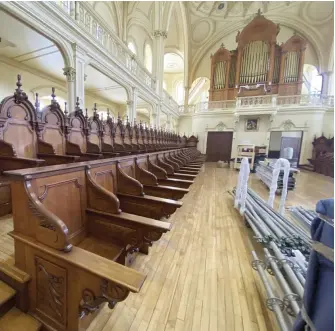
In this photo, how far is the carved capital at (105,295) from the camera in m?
0.67

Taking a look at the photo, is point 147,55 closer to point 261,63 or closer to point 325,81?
point 261,63

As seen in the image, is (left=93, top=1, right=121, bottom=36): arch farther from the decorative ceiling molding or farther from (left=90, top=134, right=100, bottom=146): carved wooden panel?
the decorative ceiling molding

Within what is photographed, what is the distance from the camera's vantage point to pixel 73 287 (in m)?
0.77

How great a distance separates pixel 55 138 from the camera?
2.67 m

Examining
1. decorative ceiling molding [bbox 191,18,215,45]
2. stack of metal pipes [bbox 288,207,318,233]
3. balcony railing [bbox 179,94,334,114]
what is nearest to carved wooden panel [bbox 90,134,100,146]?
stack of metal pipes [bbox 288,207,318,233]

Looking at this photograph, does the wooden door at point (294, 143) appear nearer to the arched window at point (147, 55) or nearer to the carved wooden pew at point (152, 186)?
the arched window at point (147, 55)

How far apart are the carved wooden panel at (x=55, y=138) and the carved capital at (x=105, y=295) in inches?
93.0

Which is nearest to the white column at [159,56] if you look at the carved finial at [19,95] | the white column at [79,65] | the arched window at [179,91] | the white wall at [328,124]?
the white column at [79,65]

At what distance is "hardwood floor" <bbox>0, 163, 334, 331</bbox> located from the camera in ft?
3.48

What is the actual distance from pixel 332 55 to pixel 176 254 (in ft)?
46.7

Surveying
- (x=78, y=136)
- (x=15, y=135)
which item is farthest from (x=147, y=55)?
(x=15, y=135)

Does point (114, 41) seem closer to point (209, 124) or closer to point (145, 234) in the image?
point (145, 234)

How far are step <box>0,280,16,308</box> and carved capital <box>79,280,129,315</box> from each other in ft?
1.45

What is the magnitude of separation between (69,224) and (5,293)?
1.35 ft
